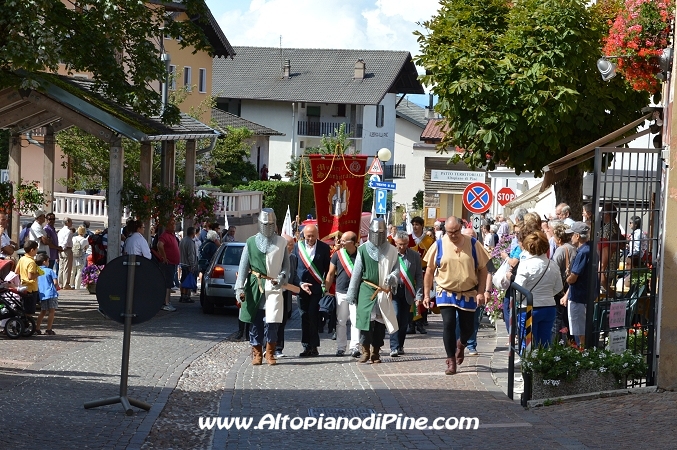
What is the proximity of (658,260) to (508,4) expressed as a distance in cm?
1176

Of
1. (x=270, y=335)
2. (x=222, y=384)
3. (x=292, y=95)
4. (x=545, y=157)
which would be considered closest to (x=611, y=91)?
(x=545, y=157)

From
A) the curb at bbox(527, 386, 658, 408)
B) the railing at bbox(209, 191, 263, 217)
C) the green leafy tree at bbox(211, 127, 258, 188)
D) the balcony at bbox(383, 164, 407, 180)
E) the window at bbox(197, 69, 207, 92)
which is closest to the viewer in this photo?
the curb at bbox(527, 386, 658, 408)

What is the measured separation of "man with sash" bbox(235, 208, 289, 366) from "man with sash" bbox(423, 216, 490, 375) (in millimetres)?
1894

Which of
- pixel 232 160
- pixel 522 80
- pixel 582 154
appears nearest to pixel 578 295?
pixel 582 154

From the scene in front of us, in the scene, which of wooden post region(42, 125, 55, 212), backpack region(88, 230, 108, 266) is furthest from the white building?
backpack region(88, 230, 108, 266)

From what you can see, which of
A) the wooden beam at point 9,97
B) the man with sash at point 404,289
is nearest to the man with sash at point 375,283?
the man with sash at point 404,289

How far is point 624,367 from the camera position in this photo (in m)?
10.5

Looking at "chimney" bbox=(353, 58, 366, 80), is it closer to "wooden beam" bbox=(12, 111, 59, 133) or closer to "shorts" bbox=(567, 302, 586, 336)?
"wooden beam" bbox=(12, 111, 59, 133)

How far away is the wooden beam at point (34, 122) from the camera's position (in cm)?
2285

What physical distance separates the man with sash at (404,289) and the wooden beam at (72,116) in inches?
271

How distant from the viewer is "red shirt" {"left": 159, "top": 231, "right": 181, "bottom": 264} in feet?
70.9

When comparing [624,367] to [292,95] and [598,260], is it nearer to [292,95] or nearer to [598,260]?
[598,260]

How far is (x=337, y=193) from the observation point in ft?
67.4

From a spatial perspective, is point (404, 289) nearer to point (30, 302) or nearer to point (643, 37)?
point (643, 37)
